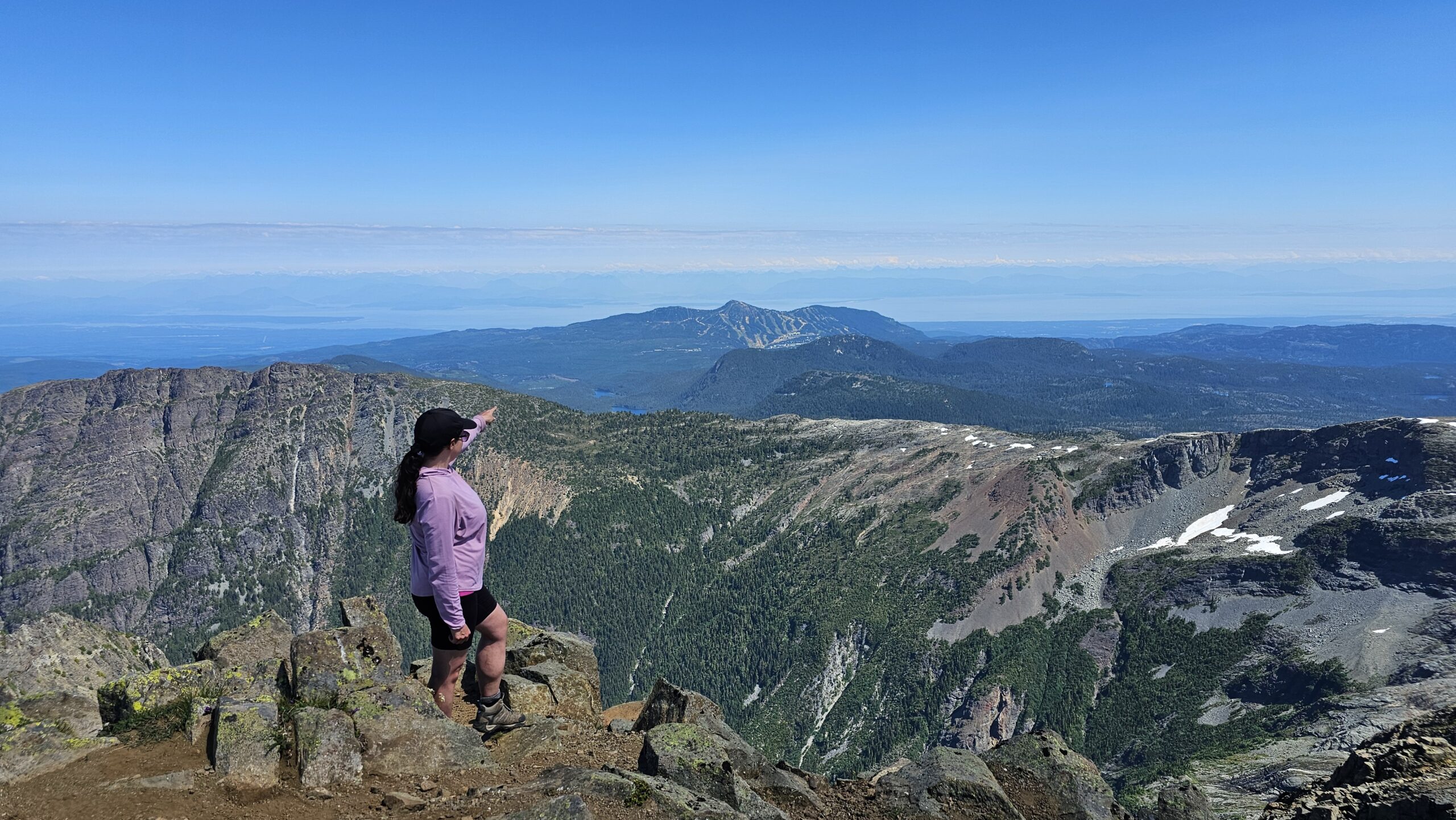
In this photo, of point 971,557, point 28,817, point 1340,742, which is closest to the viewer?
point 28,817

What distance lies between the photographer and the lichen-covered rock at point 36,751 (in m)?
12.2

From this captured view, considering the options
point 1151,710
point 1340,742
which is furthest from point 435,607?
point 1151,710

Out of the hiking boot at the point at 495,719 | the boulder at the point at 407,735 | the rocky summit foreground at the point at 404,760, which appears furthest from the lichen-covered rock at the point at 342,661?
the hiking boot at the point at 495,719

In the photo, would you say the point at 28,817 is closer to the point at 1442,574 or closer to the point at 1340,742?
the point at 1340,742

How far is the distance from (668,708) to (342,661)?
7985 mm

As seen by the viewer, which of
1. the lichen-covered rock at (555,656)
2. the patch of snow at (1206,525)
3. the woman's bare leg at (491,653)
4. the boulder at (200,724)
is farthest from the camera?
the patch of snow at (1206,525)

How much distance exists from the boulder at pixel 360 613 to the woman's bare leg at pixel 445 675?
8.27m

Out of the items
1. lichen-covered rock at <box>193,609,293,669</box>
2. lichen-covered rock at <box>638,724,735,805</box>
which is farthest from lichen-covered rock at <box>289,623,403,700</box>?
lichen-covered rock at <box>638,724,735,805</box>

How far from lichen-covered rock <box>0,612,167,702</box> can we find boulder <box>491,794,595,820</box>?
13.5 meters

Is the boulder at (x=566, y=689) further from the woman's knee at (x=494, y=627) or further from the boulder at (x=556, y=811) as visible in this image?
the boulder at (x=556, y=811)

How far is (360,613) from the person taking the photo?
2238 cm

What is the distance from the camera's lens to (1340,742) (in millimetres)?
82500

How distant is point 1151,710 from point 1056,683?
65.7 feet

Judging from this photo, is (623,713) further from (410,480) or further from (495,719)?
(410,480)
